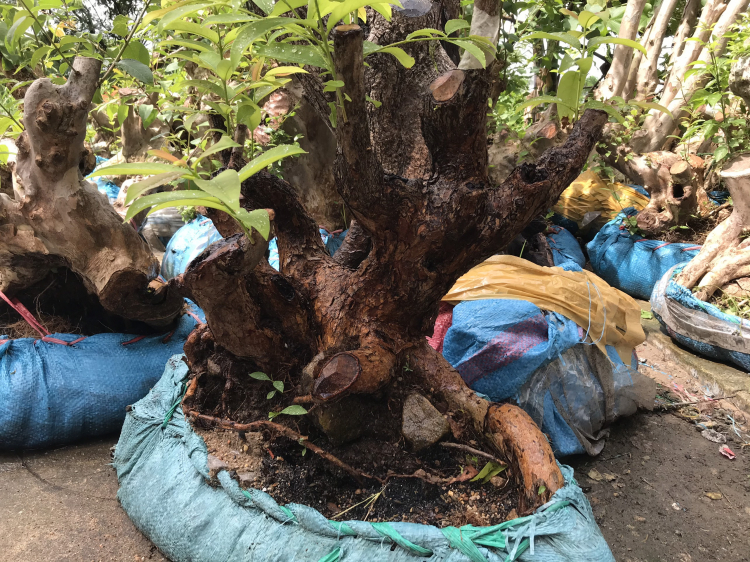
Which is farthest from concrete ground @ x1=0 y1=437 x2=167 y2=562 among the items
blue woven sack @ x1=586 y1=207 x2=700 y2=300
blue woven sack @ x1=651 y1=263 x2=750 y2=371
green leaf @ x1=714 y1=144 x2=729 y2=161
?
green leaf @ x1=714 y1=144 x2=729 y2=161

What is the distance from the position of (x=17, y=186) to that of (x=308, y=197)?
159cm

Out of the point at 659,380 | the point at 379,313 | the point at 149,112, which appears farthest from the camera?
the point at 659,380

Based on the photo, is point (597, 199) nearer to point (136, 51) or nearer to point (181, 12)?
point (136, 51)

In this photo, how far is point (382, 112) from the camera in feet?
5.64

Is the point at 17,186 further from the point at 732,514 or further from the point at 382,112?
the point at 732,514

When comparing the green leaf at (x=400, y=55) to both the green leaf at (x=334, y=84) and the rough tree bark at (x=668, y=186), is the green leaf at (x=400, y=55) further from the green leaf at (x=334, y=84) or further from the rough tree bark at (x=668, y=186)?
the rough tree bark at (x=668, y=186)

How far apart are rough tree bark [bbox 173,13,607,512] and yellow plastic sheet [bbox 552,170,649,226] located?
115 inches

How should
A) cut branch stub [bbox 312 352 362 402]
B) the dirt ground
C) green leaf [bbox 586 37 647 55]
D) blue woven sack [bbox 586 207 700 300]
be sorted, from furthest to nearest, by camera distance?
blue woven sack [bbox 586 207 700 300] → the dirt ground → cut branch stub [bbox 312 352 362 402] → green leaf [bbox 586 37 647 55]

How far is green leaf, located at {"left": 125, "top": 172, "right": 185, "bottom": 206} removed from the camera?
2.19 feet

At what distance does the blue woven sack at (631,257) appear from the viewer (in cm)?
316

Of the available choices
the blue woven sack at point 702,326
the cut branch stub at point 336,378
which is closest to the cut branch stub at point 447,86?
the cut branch stub at point 336,378

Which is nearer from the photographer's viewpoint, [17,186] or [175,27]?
[175,27]

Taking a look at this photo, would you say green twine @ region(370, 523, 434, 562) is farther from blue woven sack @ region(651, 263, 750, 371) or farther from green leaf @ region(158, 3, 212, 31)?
blue woven sack @ region(651, 263, 750, 371)

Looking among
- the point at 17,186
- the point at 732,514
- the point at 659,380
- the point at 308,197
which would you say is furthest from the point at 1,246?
→ the point at 659,380
